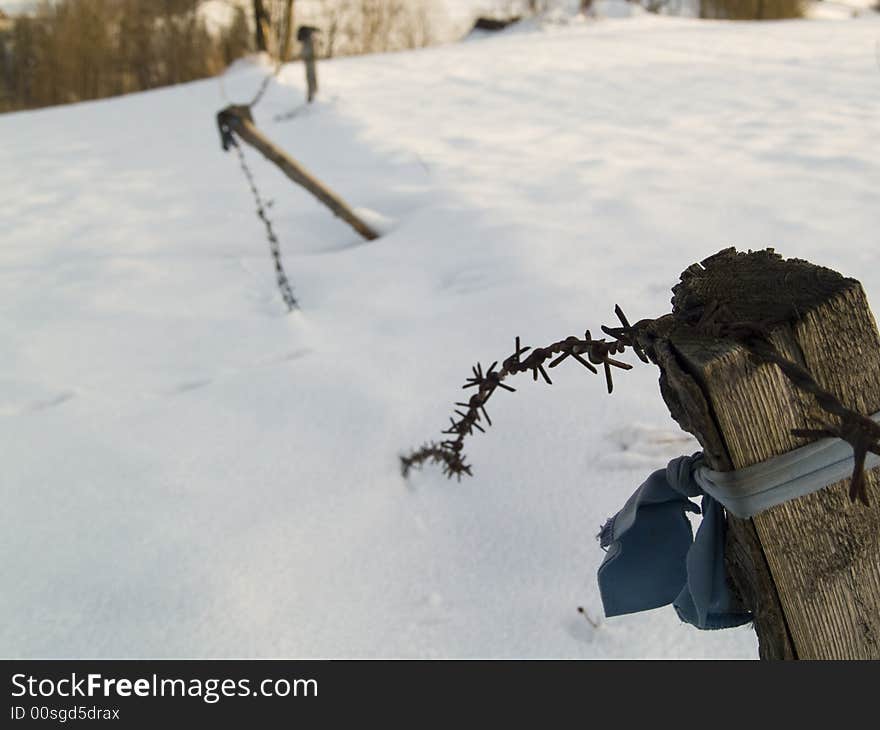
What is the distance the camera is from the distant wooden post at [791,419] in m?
0.66

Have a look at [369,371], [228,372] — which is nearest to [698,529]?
[369,371]

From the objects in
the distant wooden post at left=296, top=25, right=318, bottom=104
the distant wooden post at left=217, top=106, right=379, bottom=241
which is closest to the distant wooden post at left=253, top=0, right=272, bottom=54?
the distant wooden post at left=296, top=25, right=318, bottom=104

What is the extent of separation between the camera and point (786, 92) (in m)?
5.73

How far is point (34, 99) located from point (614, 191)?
1605 centimetres

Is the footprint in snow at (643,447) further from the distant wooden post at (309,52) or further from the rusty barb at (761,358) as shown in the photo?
the distant wooden post at (309,52)

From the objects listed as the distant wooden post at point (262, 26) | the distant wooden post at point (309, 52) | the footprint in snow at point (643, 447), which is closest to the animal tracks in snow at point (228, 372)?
the footprint in snow at point (643, 447)

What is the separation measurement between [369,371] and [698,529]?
1.75m

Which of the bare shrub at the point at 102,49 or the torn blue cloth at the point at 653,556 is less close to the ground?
the bare shrub at the point at 102,49

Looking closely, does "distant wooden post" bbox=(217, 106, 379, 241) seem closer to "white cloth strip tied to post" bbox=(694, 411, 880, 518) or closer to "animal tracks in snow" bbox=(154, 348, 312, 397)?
"animal tracks in snow" bbox=(154, 348, 312, 397)

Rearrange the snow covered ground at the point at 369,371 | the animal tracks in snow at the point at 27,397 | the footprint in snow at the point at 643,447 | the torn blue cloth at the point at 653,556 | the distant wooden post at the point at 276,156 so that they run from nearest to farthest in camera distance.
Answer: the torn blue cloth at the point at 653,556, the snow covered ground at the point at 369,371, the footprint in snow at the point at 643,447, the animal tracks in snow at the point at 27,397, the distant wooden post at the point at 276,156

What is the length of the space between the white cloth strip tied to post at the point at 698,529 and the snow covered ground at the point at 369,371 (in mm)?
728

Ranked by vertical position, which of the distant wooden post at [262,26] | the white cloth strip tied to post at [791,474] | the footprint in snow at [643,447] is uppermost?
the distant wooden post at [262,26]

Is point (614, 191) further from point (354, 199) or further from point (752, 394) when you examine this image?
point (752, 394)
